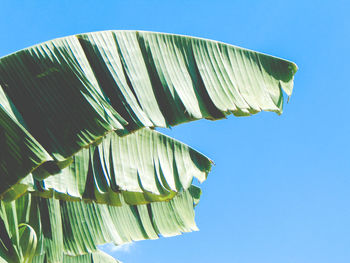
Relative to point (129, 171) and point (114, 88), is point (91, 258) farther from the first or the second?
point (114, 88)

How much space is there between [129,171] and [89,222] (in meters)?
0.83

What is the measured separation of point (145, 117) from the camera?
260cm

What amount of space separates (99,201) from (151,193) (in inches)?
14.5

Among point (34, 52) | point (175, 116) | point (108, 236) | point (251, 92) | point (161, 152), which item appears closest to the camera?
point (34, 52)

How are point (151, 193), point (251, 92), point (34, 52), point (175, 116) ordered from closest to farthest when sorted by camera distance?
1. point (34, 52)
2. point (175, 116)
3. point (251, 92)
4. point (151, 193)

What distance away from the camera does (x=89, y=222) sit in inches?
149

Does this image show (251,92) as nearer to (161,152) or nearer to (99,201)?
(161,152)

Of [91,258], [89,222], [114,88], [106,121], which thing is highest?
[114,88]

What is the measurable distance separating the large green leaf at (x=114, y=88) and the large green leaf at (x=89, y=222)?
850 mm

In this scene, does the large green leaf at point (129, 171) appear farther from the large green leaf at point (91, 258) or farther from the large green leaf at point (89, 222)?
the large green leaf at point (91, 258)

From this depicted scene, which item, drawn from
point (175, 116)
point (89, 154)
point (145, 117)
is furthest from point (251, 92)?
point (89, 154)

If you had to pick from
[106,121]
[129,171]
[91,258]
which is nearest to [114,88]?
[106,121]

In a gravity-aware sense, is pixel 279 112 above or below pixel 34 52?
below

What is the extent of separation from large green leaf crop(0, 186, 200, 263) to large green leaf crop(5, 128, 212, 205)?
0.27 m
